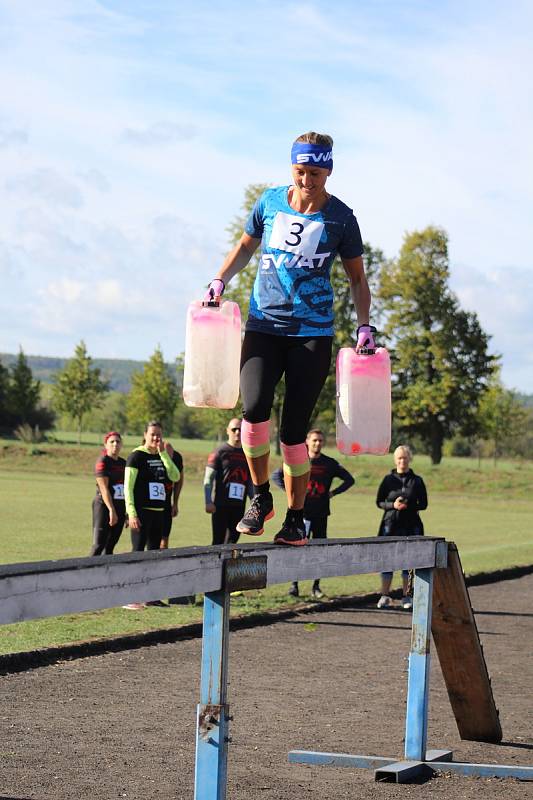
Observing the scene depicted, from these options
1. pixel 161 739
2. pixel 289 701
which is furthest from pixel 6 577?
pixel 289 701

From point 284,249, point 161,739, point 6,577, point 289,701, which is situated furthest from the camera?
point 289,701

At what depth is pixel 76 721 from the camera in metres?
8.70

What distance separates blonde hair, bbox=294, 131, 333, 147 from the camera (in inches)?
260

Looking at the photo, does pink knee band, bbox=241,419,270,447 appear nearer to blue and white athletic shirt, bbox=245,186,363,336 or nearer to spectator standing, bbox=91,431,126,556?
blue and white athletic shirt, bbox=245,186,363,336

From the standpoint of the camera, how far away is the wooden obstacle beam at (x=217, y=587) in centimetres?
436

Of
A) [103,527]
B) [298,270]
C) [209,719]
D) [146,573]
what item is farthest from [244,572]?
[103,527]

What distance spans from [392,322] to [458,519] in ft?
160

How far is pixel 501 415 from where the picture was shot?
101 metres

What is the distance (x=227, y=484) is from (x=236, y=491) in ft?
0.48

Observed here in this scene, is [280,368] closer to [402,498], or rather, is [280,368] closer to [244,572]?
[244,572]

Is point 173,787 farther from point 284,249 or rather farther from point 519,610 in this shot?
point 519,610

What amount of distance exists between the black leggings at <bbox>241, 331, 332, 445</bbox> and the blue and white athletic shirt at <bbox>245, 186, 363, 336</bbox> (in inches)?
2.5

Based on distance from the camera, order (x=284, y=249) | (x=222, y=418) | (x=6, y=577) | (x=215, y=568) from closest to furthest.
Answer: (x=6, y=577), (x=215, y=568), (x=284, y=249), (x=222, y=418)

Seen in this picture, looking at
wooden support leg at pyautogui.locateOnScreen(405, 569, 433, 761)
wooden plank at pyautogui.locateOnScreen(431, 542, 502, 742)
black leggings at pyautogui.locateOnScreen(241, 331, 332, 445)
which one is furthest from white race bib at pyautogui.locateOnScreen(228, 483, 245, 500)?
black leggings at pyautogui.locateOnScreen(241, 331, 332, 445)
